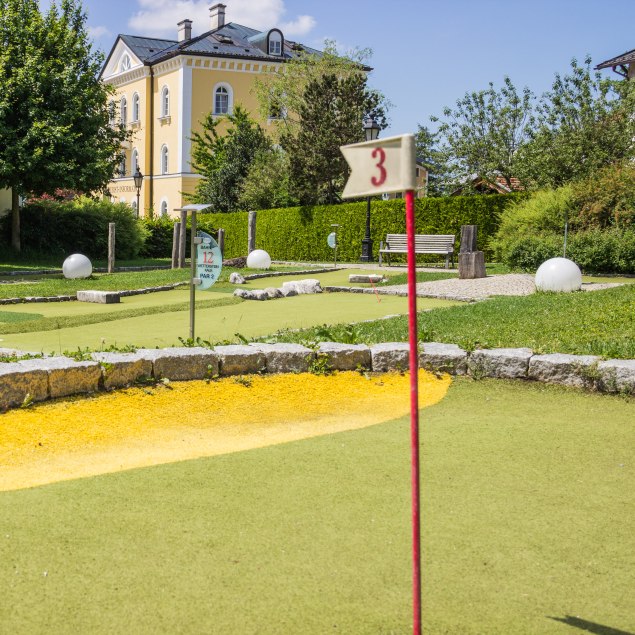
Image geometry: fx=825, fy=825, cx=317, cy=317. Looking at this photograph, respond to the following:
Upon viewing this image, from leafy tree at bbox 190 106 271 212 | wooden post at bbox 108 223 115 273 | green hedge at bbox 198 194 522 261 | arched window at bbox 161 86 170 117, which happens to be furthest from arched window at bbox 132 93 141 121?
wooden post at bbox 108 223 115 273

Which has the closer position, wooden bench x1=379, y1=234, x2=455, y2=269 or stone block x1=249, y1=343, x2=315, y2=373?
stone block x1=249, y1=343, x2=315, y2=373

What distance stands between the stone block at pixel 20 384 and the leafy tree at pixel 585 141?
911 inches

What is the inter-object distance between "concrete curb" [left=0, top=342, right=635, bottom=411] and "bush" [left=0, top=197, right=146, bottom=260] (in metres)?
26.4

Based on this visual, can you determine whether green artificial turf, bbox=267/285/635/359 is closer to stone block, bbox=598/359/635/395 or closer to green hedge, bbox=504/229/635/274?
stone block, bbox=598/359/635/395

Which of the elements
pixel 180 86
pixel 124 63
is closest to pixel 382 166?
pixel 180 86

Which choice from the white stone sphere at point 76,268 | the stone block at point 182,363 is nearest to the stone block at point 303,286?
the white stone sphere at point 76,268

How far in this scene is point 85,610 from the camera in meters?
3.03

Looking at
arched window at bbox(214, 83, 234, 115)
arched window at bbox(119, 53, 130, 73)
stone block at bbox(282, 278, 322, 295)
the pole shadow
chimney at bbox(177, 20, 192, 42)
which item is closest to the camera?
the pole shadow

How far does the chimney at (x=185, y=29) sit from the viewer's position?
52819mm

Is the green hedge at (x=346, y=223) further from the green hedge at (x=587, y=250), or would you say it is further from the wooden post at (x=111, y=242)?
the wooden post at (x=111, y=242)

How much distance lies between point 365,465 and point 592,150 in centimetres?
2594

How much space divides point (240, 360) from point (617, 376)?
3.09 metres

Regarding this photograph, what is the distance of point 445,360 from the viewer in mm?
7336

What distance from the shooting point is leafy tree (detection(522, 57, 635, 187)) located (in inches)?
1102
